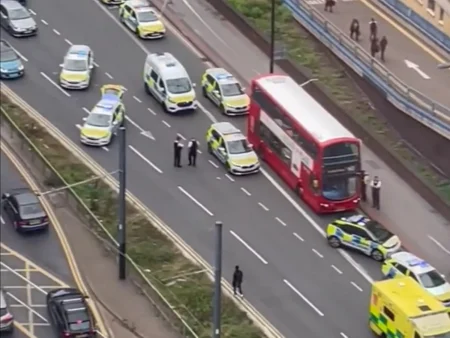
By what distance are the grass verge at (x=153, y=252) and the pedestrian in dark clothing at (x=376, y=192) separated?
8.41m

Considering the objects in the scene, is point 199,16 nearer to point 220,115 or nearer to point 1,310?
point 220,115

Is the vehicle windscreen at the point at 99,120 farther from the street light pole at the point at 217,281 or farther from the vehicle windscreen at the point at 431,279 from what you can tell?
the street light pole at the point at 217,281

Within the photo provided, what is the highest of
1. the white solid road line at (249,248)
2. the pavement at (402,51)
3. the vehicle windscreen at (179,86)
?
the pavement at (402,51)

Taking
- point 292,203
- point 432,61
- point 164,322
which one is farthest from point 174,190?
point 432,61

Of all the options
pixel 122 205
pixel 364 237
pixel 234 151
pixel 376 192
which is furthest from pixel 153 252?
pixel 376 192

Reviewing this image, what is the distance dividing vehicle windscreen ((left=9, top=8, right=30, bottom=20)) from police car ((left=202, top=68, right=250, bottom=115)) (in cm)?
1034

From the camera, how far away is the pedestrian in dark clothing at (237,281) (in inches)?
2202

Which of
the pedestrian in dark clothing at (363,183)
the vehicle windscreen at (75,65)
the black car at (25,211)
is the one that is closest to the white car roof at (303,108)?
the pedestrian in dark clothing at (363,183)

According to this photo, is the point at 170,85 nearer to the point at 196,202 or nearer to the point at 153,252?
the point at 196,202

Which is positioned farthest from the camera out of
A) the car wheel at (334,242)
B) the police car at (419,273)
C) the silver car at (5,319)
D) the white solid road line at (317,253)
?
the car wheel at (334,242)

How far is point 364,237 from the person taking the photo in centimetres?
5869

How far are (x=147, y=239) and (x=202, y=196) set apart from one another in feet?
13.0

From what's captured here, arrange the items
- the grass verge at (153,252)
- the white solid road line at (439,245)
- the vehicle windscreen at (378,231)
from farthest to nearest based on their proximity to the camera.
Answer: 1. the white solid road line at (439,245)
2. the vehicle windscreen at (378,231)
3. the grass verge at (153,252)

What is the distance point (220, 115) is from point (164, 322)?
15.7m
